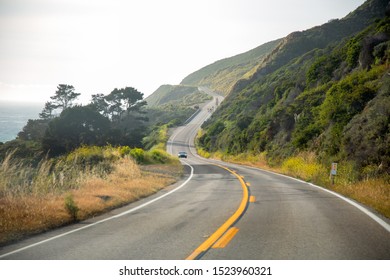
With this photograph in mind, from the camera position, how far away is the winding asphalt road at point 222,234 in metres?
5.00

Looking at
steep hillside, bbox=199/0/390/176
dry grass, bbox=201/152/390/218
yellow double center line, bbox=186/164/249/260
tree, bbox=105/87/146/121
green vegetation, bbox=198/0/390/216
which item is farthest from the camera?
tree, bbox=105/87/146/121

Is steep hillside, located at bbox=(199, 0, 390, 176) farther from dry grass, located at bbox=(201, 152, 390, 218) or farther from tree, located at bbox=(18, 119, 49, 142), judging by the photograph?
tree, located at bbox=(18, 119, 49, 142)

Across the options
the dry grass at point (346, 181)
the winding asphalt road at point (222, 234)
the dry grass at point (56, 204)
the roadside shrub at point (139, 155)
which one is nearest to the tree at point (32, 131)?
the roadside shrub at point (139, 155)

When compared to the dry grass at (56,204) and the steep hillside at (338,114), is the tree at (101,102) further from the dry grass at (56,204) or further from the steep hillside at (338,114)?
the dry grass at (56,204)

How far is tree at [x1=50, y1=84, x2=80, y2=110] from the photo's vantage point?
69.7 m

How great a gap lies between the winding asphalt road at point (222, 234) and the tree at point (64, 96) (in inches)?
2609

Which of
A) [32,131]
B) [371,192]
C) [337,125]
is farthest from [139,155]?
[32,131]

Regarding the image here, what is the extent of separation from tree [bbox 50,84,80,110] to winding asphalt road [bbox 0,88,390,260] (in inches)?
2609

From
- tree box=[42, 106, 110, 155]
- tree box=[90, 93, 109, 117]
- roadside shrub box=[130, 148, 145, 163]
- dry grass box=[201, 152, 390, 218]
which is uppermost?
tree box=[90, 93, 109, 117]

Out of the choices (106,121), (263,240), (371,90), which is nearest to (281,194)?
(263,240)

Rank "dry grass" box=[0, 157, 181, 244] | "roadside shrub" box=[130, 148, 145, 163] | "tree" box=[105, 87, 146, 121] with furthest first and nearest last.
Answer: "tree" box=[105, 87, 146, 121] < "roadside shrub" box=[130, 148, 145, 163] < "dry grass" box=[0, 157, 181, 244]

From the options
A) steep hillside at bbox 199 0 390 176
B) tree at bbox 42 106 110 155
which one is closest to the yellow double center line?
steep hillside at bbox 199 0 390 176

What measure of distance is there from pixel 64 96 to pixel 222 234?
70879 millimetres

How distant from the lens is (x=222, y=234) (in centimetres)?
609
